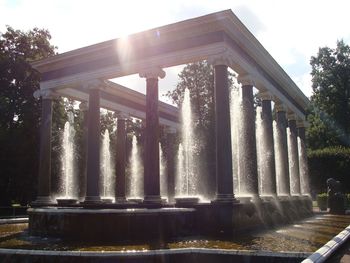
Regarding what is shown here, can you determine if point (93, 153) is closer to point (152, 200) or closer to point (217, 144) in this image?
point (152, 200)

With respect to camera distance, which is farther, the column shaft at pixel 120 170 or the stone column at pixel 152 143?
the column shaft at pixel 120 170

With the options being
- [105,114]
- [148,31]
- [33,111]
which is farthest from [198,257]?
[105,114]

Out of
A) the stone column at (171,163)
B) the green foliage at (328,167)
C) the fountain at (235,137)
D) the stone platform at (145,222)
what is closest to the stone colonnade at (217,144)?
the stone platform at (145,222)

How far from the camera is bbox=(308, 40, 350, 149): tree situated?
67250mm

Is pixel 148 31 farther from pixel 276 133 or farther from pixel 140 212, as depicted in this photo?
pixel 276 133

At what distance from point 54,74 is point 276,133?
1985cm

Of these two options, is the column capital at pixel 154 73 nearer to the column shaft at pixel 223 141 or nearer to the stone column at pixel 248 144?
the column shaft at pixel 223 141

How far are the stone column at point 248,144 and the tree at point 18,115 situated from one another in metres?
23.6

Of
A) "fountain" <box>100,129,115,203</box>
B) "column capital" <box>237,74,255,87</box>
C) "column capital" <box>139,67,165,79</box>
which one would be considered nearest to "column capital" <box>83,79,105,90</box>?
"column capital" <box>139,67,165,79</box>

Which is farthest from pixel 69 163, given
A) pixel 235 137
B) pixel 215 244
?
pixel 215 244

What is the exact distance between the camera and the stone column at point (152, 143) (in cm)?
2402

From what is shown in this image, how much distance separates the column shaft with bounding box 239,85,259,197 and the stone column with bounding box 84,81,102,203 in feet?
32.1

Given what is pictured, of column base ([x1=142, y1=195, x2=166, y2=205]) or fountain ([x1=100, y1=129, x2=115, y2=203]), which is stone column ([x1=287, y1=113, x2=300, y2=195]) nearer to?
fountain ([x1=100, y1=129, x2=115, y2=203])

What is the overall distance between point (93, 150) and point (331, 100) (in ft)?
174
